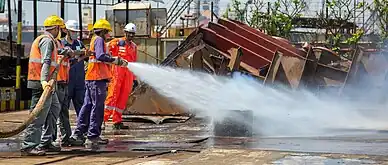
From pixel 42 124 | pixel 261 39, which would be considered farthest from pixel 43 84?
pixel 261 39

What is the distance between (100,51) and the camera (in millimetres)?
9227

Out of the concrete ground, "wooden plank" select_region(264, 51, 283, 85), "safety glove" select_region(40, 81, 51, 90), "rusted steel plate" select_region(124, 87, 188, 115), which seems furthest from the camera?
"wooden plank" select_region(264, 51, 283, 85)

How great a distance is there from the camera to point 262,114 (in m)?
11.3

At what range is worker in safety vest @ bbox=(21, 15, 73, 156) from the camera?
7805 millimetres

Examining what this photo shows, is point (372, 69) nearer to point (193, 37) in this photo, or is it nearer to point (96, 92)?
point (193, 37)

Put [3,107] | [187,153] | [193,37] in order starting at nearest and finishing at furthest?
[187,153] < [193,37] < [3,107]

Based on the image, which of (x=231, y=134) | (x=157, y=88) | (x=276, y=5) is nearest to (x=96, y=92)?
(x=231, y=134)

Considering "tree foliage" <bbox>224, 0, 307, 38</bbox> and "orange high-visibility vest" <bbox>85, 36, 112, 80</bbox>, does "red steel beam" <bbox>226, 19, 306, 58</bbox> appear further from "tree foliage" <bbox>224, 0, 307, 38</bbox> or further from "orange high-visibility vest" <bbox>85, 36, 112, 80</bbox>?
"tree foliage" <bbox>224, 0, 307, 38</bbox>

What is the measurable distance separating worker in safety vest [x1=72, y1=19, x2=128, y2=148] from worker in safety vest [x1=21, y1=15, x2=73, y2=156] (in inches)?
31.4

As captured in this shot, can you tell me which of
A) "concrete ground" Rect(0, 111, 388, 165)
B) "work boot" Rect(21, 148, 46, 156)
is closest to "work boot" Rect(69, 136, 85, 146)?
"concrete ground" Rect(0, 111, 388, 165)

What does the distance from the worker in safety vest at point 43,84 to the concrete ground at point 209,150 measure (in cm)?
21

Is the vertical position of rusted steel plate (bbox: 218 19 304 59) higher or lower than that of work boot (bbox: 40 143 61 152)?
higher

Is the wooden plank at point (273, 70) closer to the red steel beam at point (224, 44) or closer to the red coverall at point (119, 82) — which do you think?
the red steel beam at point (224, 44)

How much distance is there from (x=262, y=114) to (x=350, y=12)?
2007cm
